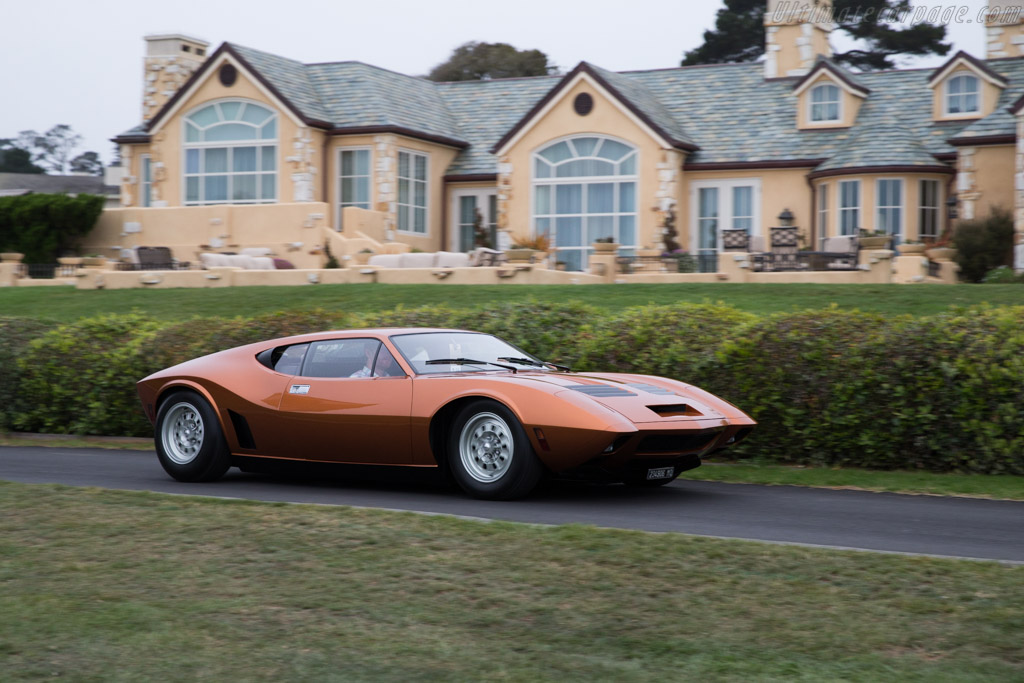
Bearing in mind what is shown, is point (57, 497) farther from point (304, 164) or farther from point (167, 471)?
point (304, 164)

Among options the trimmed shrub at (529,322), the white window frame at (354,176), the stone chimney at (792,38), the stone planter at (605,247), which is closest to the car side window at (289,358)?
the trimmed shrub at (529,322)

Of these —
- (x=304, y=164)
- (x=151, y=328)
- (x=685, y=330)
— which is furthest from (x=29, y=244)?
(x=685, y=330)

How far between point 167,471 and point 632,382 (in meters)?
3.82

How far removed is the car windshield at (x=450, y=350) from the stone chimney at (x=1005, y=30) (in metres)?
27.3

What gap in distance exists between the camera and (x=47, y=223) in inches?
1225

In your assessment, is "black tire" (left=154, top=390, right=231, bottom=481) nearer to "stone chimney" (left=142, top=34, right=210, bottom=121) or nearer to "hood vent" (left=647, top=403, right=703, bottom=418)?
"hood vent" (left=647, top=403, right=703, bottom=418)

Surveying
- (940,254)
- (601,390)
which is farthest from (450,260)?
(601,390)

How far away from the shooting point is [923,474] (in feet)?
31.6

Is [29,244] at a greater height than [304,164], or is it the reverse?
[304,164]

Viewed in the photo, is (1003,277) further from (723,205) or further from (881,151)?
(723,205)

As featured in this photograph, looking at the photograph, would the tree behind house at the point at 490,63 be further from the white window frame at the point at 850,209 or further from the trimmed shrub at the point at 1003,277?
the trimmed shrub at the point at 1003,277

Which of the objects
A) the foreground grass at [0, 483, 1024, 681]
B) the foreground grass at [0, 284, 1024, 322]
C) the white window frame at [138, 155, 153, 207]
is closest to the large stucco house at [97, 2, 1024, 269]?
the white window frame at [138, 155, 153, 207]

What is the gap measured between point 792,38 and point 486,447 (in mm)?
28462

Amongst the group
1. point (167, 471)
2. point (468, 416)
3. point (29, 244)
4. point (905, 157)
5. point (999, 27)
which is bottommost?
point (167, 471)
